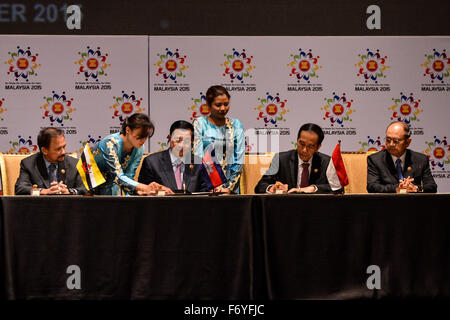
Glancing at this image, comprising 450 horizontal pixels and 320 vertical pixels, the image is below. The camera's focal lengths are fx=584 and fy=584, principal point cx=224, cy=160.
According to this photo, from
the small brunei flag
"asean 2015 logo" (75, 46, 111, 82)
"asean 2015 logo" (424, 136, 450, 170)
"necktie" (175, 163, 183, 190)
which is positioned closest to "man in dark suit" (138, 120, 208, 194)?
"necktie" (175, 163, 183, 190)

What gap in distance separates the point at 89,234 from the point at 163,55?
10.1ft

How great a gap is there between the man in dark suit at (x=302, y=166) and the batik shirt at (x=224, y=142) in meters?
0.22

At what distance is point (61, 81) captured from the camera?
541cm

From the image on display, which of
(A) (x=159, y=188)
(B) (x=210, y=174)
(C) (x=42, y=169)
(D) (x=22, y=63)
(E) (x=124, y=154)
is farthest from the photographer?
(D) (x=22, y=63)

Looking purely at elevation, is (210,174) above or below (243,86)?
below

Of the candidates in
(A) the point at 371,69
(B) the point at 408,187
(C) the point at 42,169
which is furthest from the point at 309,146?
(A) the point at 371,69

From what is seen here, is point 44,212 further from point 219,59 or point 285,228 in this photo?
point 219,59

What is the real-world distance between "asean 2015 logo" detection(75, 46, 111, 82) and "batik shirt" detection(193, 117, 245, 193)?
1831 millimetres

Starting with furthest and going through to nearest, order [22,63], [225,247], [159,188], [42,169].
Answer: [22,63] < [42,169] < [159,188] < [225,247]

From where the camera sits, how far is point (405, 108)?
18.2 feet

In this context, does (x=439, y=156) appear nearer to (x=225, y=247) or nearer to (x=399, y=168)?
(x=399, y=168)

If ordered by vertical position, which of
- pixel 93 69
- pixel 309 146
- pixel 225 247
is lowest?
pixel 225 247

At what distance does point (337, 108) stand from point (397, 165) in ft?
5.53
